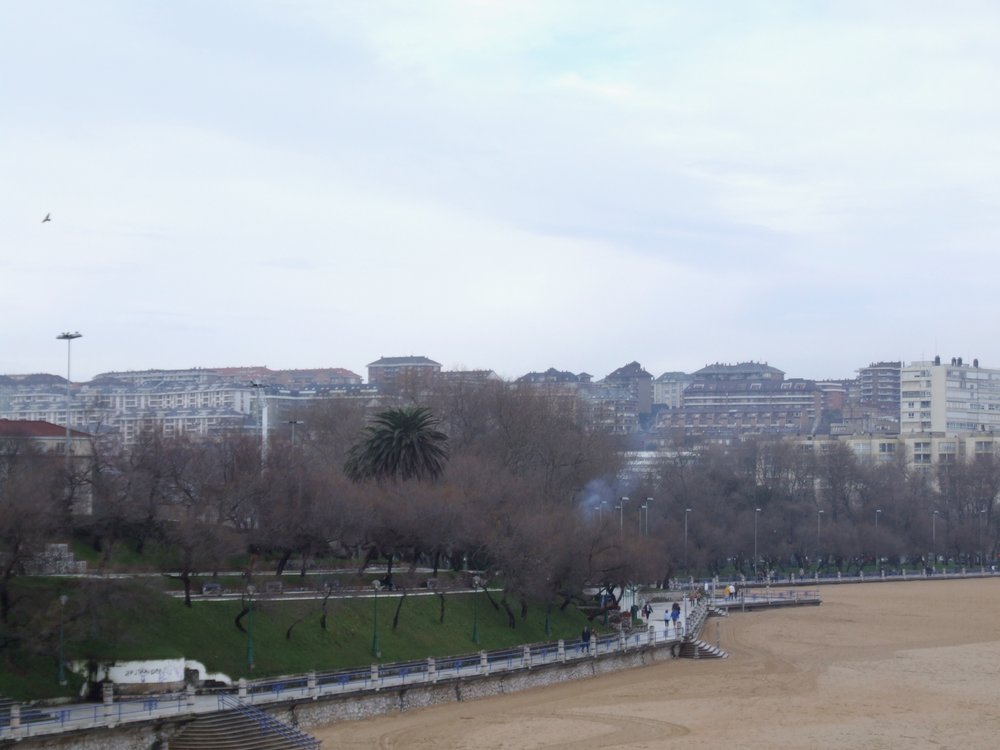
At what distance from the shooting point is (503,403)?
285ft

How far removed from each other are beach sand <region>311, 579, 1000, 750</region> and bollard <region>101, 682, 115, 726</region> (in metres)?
5.15

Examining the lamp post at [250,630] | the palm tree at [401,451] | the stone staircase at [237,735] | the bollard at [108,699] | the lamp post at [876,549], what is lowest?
the lamp post at [876,549]

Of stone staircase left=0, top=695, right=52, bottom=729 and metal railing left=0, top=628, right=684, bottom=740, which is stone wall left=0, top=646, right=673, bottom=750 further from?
stone staircase left=0, top=695, right=52, bottom=729

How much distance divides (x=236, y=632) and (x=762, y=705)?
1495cm

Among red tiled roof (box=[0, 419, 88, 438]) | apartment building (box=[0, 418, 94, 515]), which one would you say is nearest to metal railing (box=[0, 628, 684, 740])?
apartment building (box=[0, 418, 94, 515])

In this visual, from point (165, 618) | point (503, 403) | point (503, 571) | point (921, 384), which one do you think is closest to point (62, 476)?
point (165, 618)

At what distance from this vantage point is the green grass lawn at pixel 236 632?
36406 millimetres

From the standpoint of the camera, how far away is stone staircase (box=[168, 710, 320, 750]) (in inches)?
1326

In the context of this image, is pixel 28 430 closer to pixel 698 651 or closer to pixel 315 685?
pixel 315 685

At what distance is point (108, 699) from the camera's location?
35125mm

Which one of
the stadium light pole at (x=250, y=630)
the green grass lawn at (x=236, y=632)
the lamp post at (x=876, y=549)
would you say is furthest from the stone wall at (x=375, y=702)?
the lamp post at (x=876, y=549)

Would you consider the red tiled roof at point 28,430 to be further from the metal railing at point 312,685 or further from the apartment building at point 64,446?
the metal railing at point 312,685

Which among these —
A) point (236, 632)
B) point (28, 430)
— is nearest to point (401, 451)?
point (28, 430)

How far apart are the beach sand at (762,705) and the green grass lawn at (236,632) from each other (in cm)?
360
